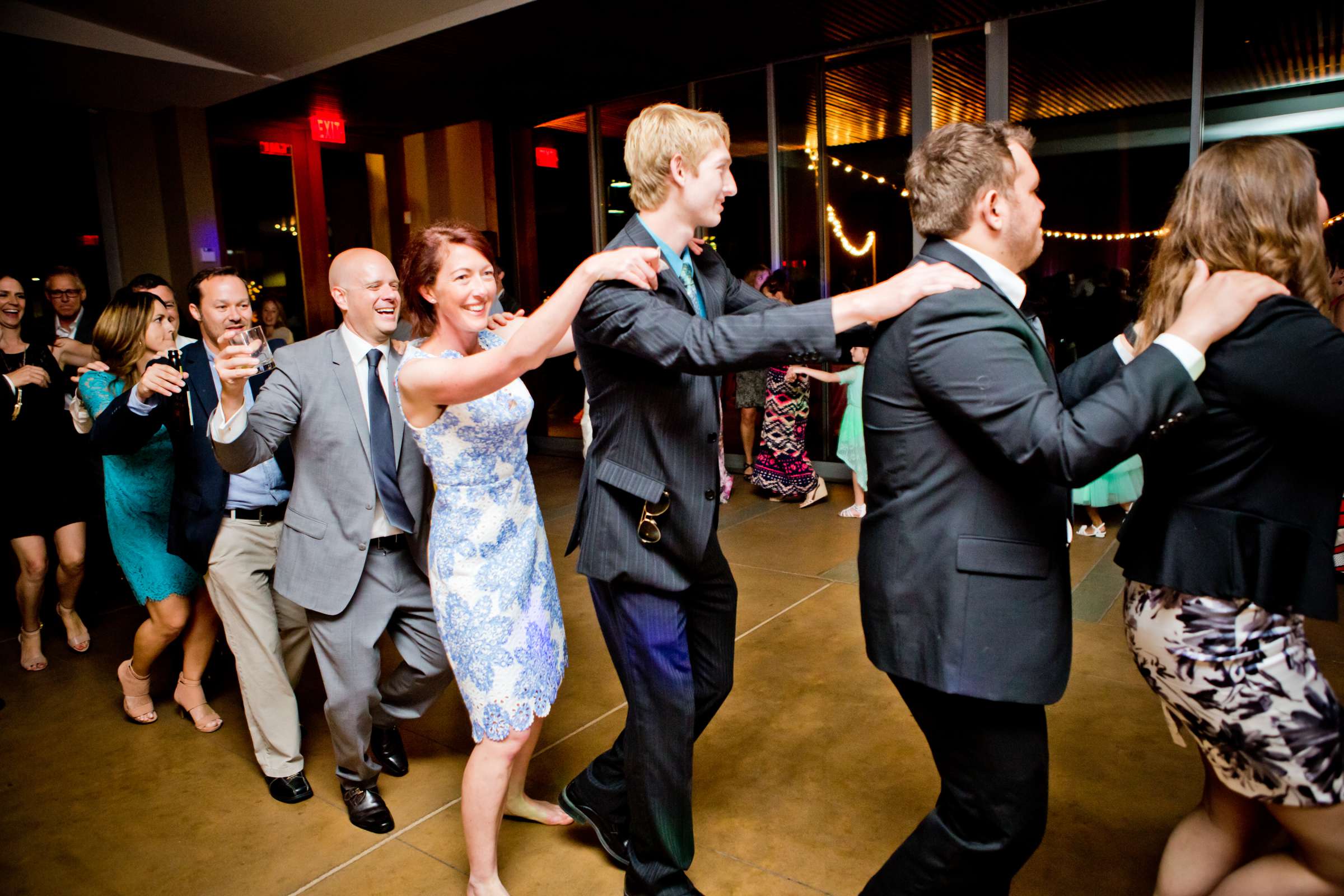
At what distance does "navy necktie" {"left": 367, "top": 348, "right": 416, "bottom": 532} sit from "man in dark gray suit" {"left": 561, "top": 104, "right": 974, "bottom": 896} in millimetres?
782

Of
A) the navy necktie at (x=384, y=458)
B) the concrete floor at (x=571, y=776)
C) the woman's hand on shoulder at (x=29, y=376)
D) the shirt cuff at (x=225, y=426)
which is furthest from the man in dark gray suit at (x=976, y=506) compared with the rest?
the woman's hand on shoulder at (x=29, y=376)

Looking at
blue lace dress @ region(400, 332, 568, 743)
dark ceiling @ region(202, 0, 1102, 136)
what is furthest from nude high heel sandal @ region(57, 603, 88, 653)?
dark ceiling @ region(202, 0, 1102, 136)

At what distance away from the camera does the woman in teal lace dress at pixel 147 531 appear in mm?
3312

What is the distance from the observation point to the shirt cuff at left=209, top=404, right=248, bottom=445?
7.75 feet

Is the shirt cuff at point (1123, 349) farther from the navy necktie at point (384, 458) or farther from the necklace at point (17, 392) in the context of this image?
the necklace at point (17, 392)

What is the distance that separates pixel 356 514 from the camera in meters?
2.62

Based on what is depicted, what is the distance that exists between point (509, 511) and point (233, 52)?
23.8 feet

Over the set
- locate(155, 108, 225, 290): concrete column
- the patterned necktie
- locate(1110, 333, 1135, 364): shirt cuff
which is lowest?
locate(1110, 333, 1135, 364): shirt cuff

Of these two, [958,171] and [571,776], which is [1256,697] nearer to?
[958,171]

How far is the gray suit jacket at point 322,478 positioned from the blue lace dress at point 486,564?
0.47m

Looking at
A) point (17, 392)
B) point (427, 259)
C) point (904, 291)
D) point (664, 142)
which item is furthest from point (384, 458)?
point (17, 392)

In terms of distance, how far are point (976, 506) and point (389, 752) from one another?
7.58 feet

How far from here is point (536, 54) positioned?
6.81 metres

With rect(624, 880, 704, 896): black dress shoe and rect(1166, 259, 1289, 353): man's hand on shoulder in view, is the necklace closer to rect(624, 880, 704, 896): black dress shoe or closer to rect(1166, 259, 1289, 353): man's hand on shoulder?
rect(624, 880, 704, 896): black dress shoe
